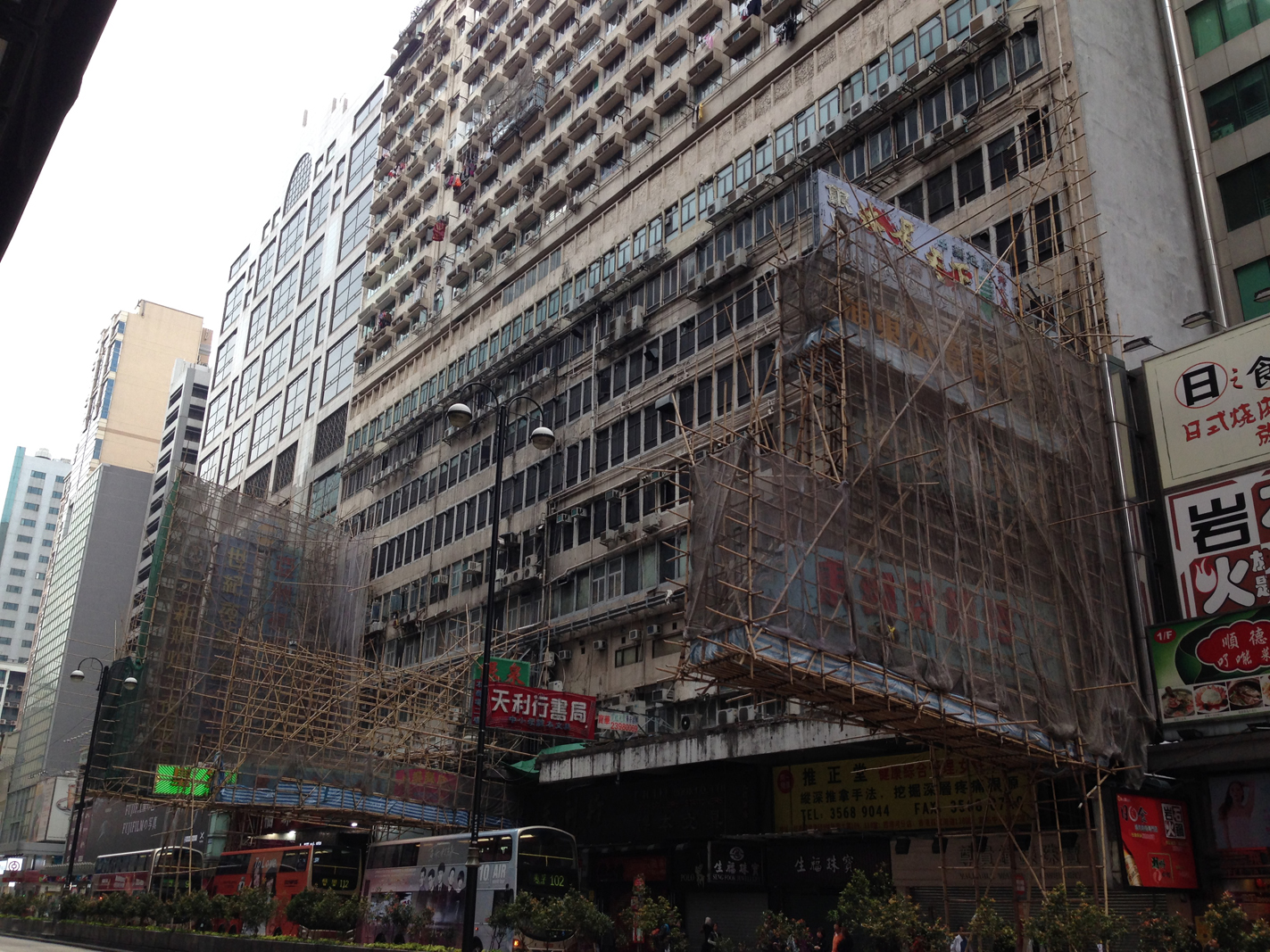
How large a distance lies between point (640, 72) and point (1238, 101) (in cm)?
2258

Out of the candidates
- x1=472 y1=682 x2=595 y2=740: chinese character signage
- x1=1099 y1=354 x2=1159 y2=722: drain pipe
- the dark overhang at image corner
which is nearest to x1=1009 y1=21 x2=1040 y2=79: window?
x1=1099 y1=354 x2=1159 y2=722: drain pipe

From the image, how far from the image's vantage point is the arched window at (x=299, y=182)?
75750 millimetres

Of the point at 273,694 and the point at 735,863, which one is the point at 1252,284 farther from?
the point at 273,694

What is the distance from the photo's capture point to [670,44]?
135 feet

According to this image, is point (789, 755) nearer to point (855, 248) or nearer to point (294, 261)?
point (855, 248)

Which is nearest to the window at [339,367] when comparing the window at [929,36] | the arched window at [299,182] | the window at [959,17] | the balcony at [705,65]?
the arched window at [299,182]

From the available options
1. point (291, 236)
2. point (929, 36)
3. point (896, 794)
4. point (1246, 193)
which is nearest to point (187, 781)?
point (896, 794)

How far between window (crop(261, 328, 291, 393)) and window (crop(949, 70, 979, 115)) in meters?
50.1

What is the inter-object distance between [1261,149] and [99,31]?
91.7 feet

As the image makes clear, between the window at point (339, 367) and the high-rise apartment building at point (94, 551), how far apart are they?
56.0ft

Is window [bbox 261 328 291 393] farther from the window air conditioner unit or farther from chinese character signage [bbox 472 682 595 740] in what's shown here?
the window air conditioner unit

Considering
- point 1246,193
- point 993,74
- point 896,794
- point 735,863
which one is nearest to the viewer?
point 896,794

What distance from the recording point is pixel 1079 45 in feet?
84.5

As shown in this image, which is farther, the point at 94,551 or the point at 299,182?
the point at 94,551
